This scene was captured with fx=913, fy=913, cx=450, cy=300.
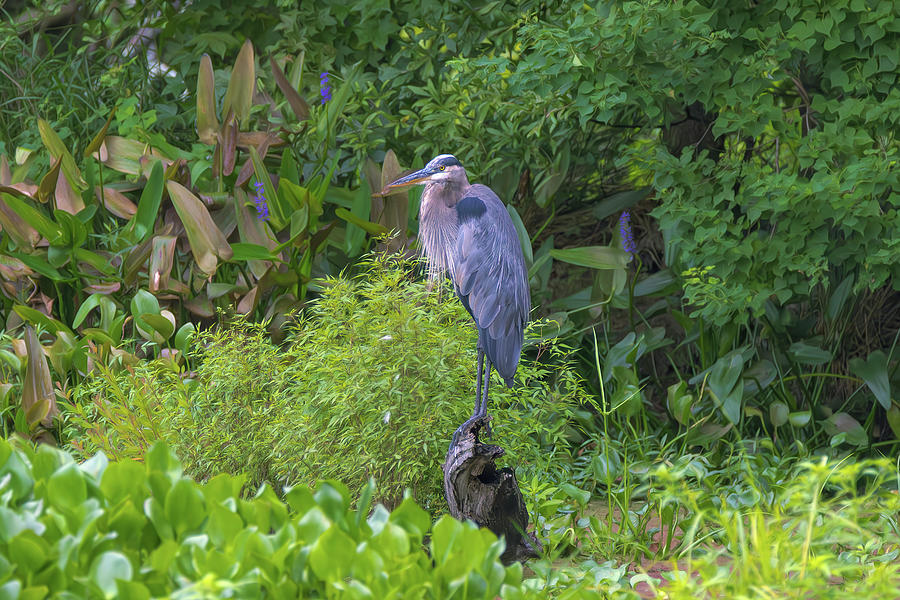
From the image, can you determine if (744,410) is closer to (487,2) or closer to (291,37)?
(487,2)

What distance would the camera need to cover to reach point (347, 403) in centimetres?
320

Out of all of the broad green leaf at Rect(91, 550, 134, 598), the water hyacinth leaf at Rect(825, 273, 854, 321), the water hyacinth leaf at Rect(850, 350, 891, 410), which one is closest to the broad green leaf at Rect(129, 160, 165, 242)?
the broad green leaf at Rect(91, 550, 134, 598)

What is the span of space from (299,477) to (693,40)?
2.43 m

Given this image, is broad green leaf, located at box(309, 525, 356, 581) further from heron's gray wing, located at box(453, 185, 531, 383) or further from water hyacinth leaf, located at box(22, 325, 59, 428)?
water hyacinth leaf, located at box(22, 325, 59, 428)

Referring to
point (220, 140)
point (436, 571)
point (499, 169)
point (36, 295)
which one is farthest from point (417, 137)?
point (436, 571)

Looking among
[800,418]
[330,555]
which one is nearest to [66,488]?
[330,555]

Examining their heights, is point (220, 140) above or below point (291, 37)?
below

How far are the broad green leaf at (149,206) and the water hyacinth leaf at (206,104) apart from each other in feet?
1.28

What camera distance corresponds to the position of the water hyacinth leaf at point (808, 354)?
4.27 meters

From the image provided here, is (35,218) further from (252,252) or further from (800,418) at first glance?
(800,418)

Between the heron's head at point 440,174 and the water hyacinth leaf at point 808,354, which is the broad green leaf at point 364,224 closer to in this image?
the heron's head at point 440,174

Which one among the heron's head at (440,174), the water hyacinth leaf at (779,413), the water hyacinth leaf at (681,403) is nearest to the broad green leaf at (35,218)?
the heron's head at (440,174)

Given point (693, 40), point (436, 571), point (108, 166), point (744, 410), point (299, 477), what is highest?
point (693, 40)

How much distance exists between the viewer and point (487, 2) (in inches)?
194
